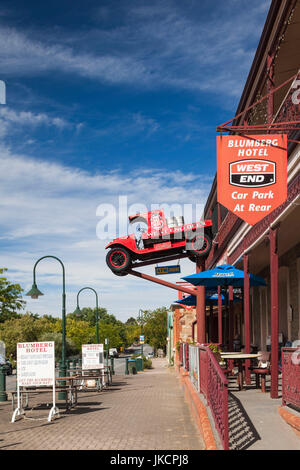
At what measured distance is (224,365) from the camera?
1246 cm

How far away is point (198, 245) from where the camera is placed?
2125 centimetres

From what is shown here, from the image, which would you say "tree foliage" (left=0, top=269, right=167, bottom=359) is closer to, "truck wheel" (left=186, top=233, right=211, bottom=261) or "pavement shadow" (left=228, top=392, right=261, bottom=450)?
"truck wheel" (left=186, top=233, right=211, bottom=261)

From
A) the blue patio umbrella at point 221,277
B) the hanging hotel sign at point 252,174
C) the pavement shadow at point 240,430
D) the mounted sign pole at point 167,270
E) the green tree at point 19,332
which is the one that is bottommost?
the green tree at point 19,332

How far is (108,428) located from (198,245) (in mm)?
12090

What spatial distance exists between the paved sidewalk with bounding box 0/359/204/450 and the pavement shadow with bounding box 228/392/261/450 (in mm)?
695

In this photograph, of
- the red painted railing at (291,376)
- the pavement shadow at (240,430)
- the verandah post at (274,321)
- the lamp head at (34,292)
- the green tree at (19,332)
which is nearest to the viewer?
the pavement shadow at (240,430)

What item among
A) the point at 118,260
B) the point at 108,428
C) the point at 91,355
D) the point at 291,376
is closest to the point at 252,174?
the point at 291,376

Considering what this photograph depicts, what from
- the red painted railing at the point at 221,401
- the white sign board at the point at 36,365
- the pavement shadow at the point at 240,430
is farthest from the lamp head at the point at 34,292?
the red painted railing at the point at 221,401

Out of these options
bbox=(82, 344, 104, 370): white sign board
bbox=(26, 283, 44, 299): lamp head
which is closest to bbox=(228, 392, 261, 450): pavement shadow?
bbox=(26, 283, 44, 299): lamp head

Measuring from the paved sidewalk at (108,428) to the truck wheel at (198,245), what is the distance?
25.7 feet

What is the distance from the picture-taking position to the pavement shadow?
21.1 feet

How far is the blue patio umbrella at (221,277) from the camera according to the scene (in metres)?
13.2

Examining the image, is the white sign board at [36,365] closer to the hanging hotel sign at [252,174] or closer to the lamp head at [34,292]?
the hanging hotel sign at [252,174]
